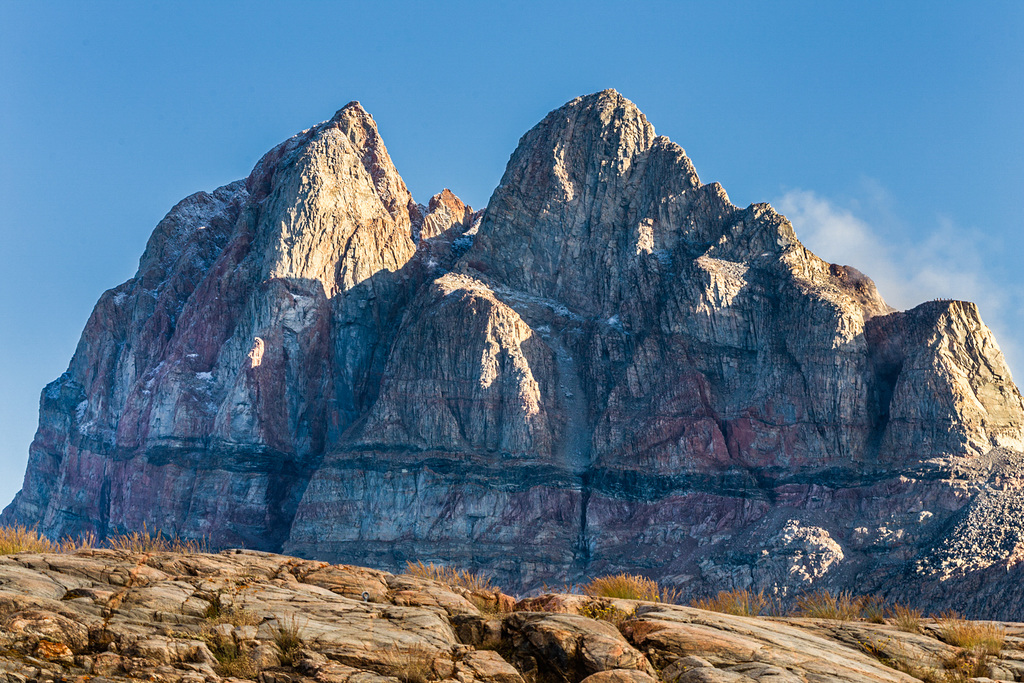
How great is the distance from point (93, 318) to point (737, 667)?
139 meters

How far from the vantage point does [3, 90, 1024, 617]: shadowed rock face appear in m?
84.4

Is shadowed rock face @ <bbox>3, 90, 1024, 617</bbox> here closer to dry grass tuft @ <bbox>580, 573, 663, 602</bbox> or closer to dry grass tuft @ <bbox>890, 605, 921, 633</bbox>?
dry grass tuft @ <bbox>890, 605, 921, 633</bbox>

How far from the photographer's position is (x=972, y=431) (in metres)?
84.2

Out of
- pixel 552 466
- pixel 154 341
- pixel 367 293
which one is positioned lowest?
pixel 552 466

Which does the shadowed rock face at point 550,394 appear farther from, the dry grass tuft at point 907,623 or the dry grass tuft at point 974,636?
the dry grass tuft at point 974,636

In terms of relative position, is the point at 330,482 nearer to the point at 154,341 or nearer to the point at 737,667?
the point at 154,341

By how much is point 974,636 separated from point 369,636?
11.5 metres

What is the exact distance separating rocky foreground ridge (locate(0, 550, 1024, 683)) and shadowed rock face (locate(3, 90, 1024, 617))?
55.5m

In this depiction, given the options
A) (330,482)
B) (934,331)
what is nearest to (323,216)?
(330,482)

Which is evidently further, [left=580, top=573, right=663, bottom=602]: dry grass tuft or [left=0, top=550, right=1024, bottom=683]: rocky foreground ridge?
[left=580, top=573, right=663, bottom=602]: dry grass tuft

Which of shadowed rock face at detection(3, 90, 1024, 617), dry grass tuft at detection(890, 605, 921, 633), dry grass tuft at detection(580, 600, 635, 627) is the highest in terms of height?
shadowed rock face at detection(3, 90, 1024, 617)

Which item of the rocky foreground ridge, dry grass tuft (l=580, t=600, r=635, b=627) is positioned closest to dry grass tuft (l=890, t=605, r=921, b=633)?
the rocky foreground ridge

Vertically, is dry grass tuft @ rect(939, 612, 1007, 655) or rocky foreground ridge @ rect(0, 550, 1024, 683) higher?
dry grass tuft @ rect(939, 612, 1007, 655)

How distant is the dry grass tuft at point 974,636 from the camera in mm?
17484
